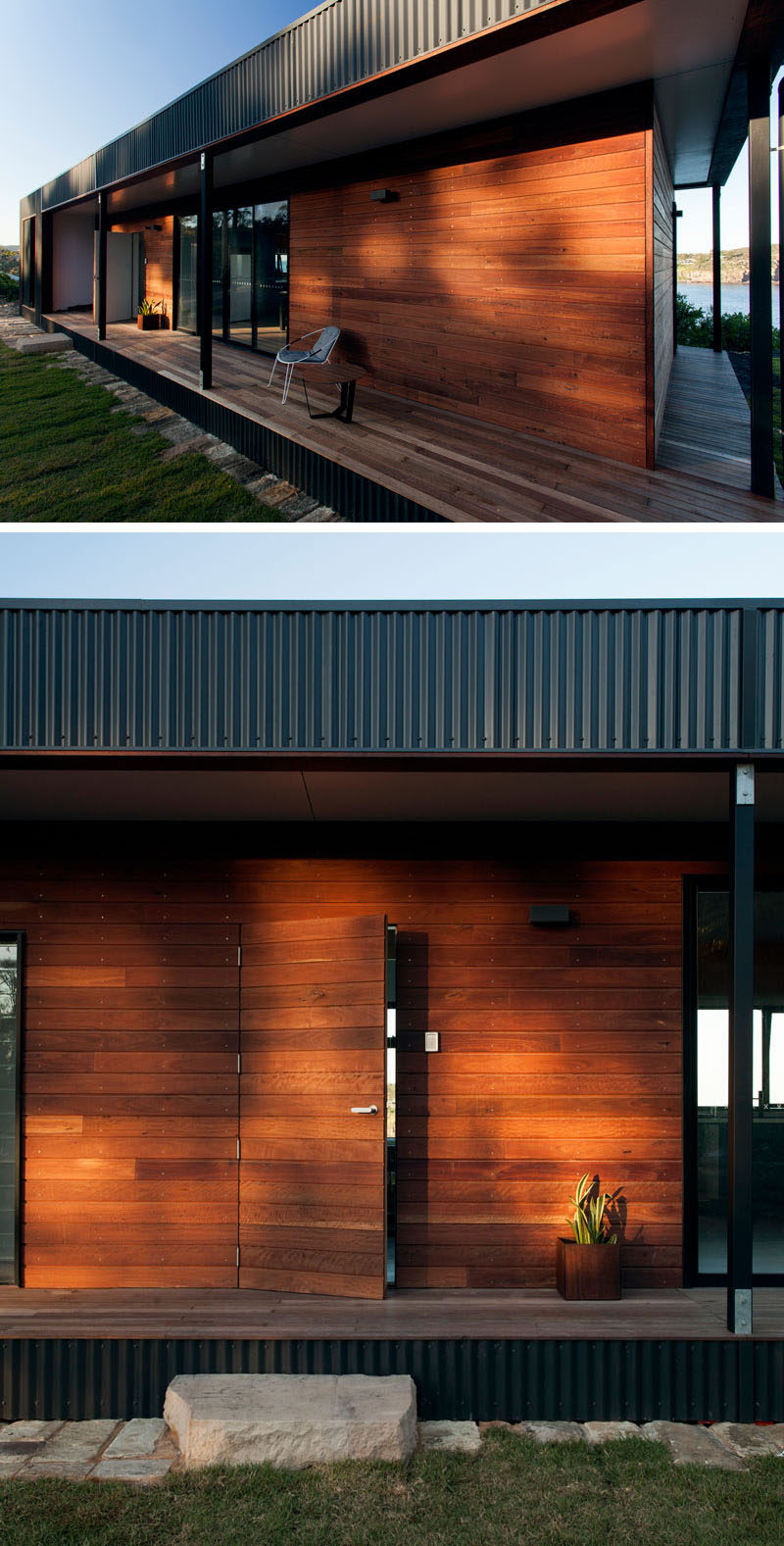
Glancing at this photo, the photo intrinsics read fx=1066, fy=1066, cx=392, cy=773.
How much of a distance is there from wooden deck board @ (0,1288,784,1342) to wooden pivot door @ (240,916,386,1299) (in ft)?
0.61

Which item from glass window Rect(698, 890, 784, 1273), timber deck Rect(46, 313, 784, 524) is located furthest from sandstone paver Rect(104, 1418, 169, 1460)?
timber deck Rect(46, 313, 784, 524)

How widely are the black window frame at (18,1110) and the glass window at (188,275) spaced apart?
14.1 m

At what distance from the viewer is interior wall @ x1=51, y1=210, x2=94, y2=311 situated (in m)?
22.8

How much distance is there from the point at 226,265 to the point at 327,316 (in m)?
4.05

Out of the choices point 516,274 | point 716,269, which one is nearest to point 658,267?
point 516,274

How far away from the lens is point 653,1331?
175 inches

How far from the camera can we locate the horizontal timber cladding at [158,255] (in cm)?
1916

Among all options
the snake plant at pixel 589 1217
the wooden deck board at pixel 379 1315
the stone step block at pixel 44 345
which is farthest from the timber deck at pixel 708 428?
the stone step block at pixel 44 345

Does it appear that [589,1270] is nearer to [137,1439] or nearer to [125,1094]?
[137,1439]

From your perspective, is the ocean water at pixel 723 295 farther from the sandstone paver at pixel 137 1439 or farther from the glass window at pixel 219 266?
the sandstone paver at pixel 137 1439

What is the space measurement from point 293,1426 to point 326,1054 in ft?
5.69

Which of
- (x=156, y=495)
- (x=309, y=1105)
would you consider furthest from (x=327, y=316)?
(x=309, y=1105)

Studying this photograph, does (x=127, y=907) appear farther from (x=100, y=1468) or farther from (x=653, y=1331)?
(x=653, y=1331)

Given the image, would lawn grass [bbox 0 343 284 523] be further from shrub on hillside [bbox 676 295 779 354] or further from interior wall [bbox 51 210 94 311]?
interior wall [bbox 51 210 94 311]
